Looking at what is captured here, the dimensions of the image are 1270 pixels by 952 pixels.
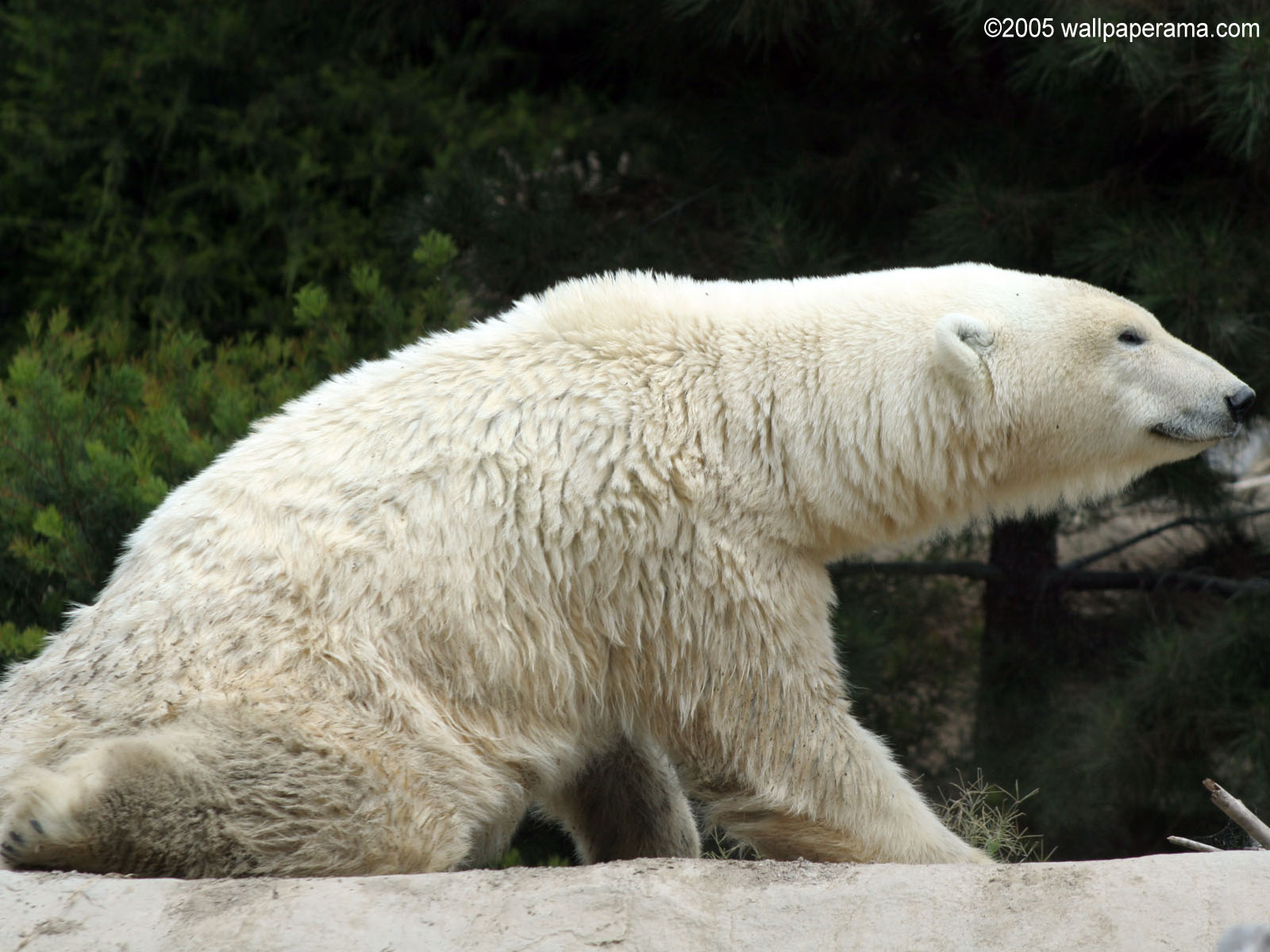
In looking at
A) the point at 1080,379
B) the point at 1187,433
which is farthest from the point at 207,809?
the point at 1187,433

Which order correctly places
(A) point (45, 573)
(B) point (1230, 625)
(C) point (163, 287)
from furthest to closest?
(C) point (163, 287) < (B) point (1230, 625) < (A) point (45, 573)

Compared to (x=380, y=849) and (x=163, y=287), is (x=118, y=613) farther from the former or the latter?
(x=163, y=287)

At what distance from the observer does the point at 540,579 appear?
280cm

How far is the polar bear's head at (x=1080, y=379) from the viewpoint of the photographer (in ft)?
10.1

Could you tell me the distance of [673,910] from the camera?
2191 millimetres

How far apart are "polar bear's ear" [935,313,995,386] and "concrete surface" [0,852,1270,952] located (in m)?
1.14

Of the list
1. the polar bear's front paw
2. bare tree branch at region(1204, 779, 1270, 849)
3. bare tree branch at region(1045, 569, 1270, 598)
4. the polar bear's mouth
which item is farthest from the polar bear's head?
bare tree branch at region(1045, 569, 1270, 598)

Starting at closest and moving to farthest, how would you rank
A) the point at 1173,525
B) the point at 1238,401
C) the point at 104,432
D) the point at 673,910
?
1. the point at 673,910
2. the point at 1238,401
3. the point at 104,432
4. the point at 1173,525

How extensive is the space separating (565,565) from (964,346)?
1005 millimetres

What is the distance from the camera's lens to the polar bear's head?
121 inches

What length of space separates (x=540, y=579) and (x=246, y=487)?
64cm

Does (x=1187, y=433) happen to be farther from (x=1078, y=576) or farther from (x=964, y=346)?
(x=1078, y=576)

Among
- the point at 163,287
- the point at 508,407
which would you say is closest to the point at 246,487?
the point at 508,407

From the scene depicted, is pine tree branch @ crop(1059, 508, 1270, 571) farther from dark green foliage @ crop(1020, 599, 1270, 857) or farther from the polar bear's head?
the polar bear's head
